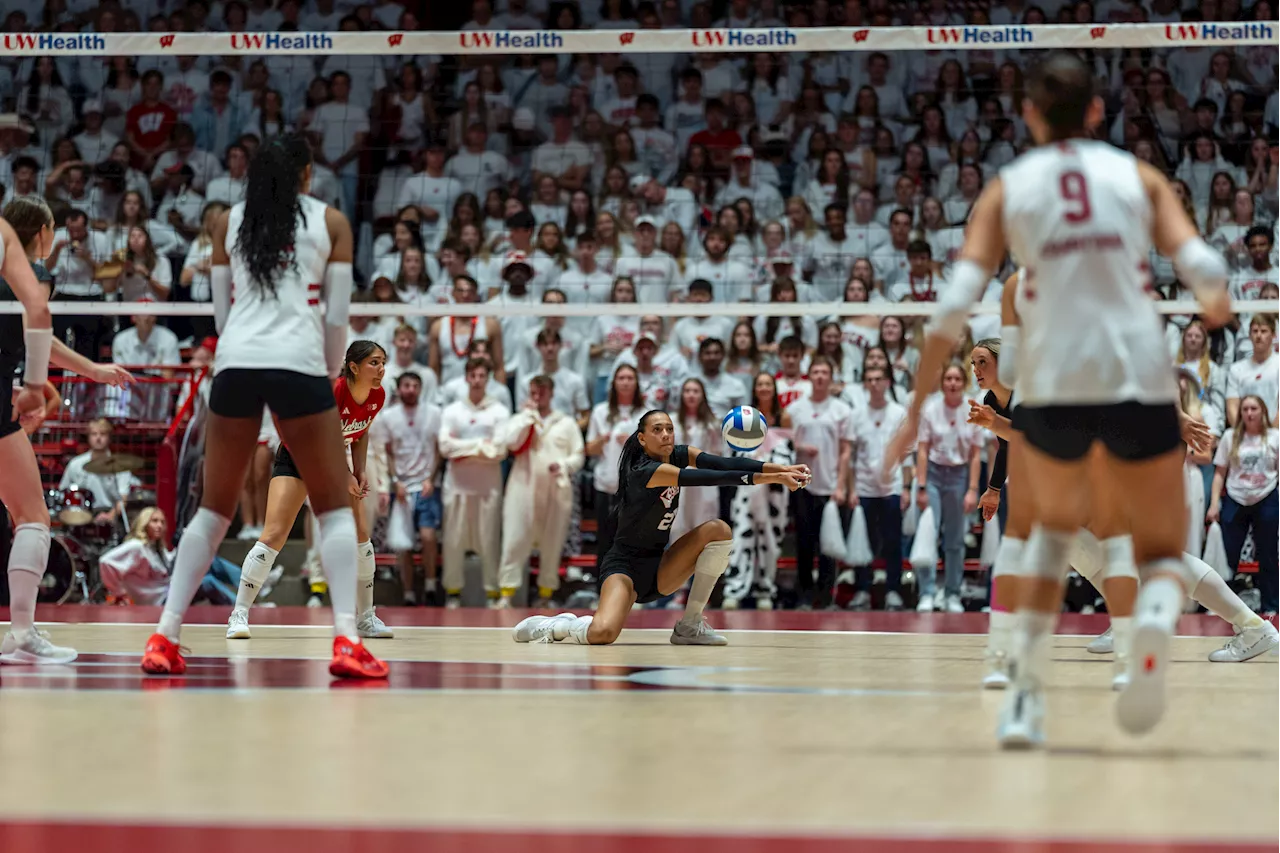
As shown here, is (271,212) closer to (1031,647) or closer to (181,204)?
(1031,647)

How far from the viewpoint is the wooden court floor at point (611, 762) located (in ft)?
9.70

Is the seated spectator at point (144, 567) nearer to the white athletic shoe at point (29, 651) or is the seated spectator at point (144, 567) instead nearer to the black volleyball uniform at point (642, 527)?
the black volleyball uniform at point (642, 527)

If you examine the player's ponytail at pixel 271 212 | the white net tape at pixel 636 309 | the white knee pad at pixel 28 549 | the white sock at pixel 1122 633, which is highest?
the white net tape at pixel 636 309

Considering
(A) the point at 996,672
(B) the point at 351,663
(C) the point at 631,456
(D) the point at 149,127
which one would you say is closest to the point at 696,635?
(C) the point at 631,456

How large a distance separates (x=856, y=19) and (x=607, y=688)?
1201cm

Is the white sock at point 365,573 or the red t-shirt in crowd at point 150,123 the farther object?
the red t-shirt in crowd at point 150,123

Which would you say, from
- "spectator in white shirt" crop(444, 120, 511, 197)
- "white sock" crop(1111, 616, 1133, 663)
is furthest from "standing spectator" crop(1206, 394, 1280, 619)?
"spectator in white shirt" crop(444, 120, 511, 197)

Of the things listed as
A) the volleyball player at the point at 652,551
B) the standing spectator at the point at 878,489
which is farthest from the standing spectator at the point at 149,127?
the volleyball player at the point at 652,551

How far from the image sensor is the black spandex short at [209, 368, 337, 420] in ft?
18.5

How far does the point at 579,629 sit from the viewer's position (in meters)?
8.09

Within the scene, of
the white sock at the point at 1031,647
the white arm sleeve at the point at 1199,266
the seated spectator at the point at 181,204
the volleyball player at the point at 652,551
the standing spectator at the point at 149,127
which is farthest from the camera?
the standing spectator at the point at 149,127

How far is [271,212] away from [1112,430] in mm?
3197

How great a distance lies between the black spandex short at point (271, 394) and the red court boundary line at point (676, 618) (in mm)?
4199

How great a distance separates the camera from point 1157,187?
4.19m
